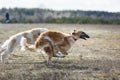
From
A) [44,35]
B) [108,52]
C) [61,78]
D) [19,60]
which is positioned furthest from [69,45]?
[108,52]

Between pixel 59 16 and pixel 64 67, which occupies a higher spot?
pixel 64 67

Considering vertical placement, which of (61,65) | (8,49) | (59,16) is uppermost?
(8,49)

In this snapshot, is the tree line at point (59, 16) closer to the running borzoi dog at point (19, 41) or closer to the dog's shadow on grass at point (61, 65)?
the running borzoi dog at point (19, 41)

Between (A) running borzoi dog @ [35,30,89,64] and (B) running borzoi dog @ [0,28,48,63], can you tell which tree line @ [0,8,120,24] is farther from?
A: (A) running borzoi dog @ [35,30,89,64]

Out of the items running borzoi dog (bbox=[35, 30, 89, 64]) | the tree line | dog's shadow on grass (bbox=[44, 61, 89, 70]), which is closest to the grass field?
dog's shadow on grass (bbox=[44, 61, 89, 70])

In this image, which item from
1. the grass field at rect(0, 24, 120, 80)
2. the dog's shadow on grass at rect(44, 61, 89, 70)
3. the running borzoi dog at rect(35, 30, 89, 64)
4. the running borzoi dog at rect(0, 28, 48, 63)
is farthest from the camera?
the running borzoi dog at rect(0, 28, 48, 63)

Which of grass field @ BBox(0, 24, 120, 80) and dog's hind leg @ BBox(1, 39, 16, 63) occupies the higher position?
dog's hind leg @ BBox(1, 39, 16, 63)

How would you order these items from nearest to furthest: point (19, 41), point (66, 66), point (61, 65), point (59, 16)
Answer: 1. point (66, 66)
2. point (61, 65)
3. point (19, 41)
4. point (59, 16)

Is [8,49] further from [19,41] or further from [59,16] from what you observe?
[59,16]

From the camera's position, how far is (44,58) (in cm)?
1697

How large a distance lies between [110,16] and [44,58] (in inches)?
1947

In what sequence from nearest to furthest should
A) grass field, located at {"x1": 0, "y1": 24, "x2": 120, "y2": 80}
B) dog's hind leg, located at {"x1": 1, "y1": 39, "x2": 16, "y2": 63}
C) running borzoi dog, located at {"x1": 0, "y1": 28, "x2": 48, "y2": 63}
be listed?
grass field, located at {"x1": 0, "y1": 24, "x2": 120, "y2": 80} < dog's hind leg, located at {"x1": 1, "y1": 39, "x2": 16, "y2": 63} < running borzoi dog, located at {"x1": 0, "y1": 28, "x2": 48, "y2": 63}

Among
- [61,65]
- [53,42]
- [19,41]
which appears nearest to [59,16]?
[19,41]

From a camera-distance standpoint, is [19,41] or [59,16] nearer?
[19,41]
